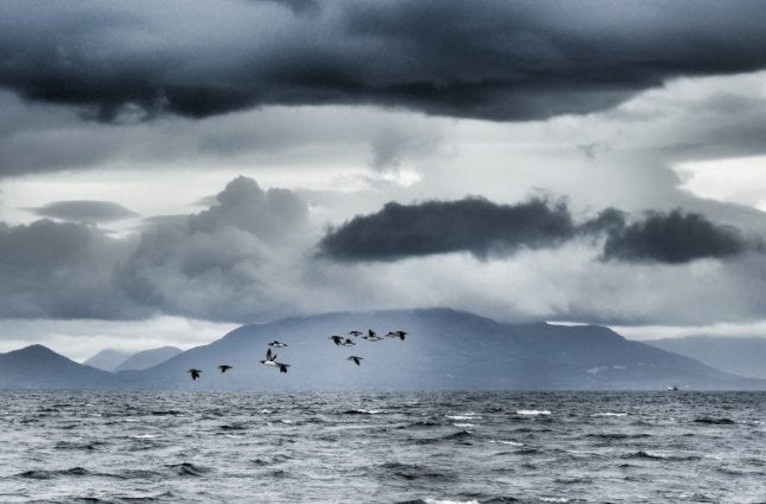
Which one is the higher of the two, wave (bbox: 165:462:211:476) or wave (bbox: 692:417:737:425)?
wave (bbox: 692:417:737:425)

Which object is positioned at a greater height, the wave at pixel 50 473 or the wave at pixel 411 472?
the wave at pixel 411 472

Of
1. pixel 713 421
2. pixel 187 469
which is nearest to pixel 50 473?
→ pixel 187 469

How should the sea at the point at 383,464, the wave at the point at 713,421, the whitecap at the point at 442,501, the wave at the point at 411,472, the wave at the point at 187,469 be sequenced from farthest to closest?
the wave at the point at 713,421
the wave at the point at 187,469
the wave at the point at 411,472
the sea at the point at 383,464
the whitecap at the point at 442,501

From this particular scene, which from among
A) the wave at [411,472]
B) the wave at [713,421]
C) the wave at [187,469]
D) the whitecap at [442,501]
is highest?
the wave at [713,421]

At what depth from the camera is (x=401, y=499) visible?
64938 mm

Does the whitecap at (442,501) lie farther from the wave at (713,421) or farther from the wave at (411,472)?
the wave at (713,421)

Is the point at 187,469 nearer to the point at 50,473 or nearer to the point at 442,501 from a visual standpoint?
the point at 50,473

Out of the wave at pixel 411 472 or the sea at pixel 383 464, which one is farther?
the wave at pixel 411 472

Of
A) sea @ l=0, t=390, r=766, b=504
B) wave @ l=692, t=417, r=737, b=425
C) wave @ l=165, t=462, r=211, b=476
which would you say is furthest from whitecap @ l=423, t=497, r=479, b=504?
wave @ l=692, t=417, r=737, b=425

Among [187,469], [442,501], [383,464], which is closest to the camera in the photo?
[442,501]

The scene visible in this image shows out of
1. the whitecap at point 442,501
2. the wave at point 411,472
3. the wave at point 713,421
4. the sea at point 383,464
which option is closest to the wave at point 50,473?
the sea at point 383,464

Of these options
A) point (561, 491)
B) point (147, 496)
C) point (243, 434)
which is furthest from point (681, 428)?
point (147, 496)

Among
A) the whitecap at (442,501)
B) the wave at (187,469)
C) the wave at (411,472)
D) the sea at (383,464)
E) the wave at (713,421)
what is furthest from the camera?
the wave at (713,421)

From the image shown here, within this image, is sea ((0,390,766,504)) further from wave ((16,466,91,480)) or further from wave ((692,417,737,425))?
wave ((692,417,737,425))
